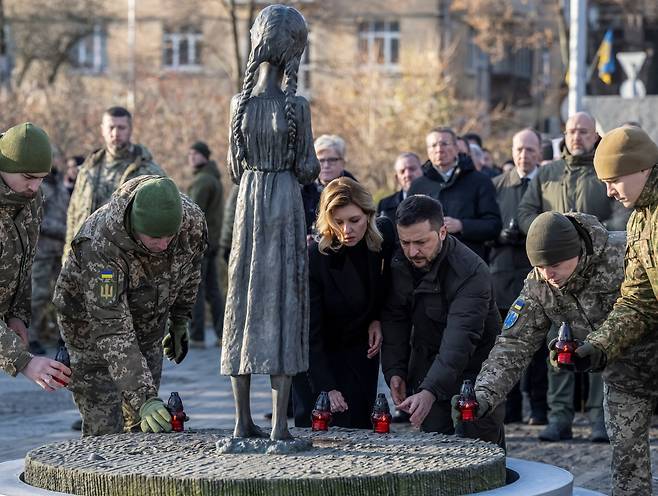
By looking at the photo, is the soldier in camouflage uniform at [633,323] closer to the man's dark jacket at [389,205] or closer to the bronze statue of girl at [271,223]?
the bronze statue of girl at [271,223]

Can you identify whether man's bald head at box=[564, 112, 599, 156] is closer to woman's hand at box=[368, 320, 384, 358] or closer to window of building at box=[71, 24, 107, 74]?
woman's hand at box=[368, 320, 384, 358]

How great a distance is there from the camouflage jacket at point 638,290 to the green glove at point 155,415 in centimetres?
212

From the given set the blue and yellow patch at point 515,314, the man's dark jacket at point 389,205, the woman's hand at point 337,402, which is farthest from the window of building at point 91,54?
the blue and yellow patch at point 515,314

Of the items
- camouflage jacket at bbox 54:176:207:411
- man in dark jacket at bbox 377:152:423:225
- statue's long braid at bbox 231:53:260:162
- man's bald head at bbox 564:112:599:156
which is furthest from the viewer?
man in dark jacket at bbox 377:152:423:225

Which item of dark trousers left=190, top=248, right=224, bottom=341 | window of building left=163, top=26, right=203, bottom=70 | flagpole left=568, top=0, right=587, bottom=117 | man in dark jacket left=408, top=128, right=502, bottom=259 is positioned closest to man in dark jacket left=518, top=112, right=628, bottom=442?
man in dark jacket left=408, top=128, right=502, bottom=259

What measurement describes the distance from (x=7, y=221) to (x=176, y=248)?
2.92 feet

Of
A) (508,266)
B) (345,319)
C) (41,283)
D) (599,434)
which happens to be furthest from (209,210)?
(345,319)

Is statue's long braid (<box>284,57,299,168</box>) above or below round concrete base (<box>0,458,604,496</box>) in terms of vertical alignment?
above

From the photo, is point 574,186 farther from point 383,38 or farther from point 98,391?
point 383,38

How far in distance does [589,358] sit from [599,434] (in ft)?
12.3

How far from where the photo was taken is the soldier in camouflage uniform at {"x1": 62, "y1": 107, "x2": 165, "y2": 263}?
12.3m

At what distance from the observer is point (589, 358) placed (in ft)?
23.4

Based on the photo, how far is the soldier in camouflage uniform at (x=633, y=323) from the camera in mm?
7191

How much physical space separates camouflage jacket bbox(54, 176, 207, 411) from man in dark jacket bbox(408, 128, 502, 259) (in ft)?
12.0
